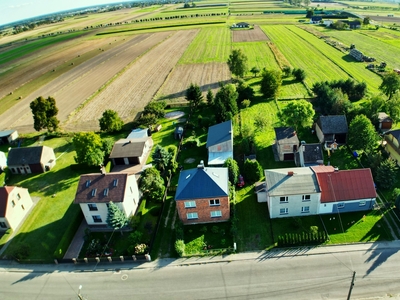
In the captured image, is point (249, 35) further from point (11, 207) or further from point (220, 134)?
point (11, 207)

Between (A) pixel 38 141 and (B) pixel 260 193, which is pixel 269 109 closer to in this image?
(B) pixel 260 193

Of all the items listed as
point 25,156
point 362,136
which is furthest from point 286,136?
point 25,156

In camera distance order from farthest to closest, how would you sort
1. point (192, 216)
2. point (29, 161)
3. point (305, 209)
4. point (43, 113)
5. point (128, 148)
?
point (43, 113)
point (128, 148)
point (29, 161)
point (192, 216)
point (305, 209)

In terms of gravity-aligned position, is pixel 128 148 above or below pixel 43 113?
below

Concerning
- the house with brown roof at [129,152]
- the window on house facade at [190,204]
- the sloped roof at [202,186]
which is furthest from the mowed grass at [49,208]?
the sloped roof at [202,186]

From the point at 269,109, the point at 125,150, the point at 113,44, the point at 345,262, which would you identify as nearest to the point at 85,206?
the point at 125,150

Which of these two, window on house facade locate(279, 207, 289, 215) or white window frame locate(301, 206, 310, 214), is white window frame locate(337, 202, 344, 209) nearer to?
white window frame locate(301, 206, 310, 214)

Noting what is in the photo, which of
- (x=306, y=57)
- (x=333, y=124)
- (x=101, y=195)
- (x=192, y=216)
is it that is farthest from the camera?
(x=306, y=57)
